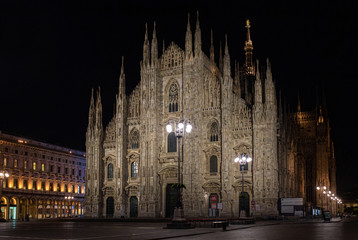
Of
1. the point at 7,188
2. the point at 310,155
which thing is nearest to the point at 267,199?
the point at 7,188

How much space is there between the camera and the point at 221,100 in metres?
60.1

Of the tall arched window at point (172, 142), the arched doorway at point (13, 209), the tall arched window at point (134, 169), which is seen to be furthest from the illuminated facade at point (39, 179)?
the tall arched window at point (172, 142)

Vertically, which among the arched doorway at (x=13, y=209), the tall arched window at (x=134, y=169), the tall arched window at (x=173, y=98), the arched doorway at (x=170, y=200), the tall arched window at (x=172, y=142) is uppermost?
the tall arched window at (x=173, y=98)

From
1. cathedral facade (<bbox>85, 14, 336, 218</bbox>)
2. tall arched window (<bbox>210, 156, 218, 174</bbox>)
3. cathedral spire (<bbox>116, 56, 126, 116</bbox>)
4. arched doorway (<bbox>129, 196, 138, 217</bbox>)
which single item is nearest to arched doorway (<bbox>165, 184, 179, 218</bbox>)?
cathedral facade (<bbox>85, 14, 336, 218</bbox>)

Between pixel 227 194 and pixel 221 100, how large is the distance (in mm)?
12384

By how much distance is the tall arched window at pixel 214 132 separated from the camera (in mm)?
60344

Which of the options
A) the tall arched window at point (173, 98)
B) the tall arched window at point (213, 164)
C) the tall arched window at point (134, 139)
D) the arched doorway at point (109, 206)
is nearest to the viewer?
the tall arched window at point (213, 164)

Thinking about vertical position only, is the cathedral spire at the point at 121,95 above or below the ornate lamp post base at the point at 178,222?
above

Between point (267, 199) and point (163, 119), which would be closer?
point (267, 199)

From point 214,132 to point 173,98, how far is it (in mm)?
8364

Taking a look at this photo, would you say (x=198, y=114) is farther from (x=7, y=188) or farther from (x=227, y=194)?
(x=7, y=188)

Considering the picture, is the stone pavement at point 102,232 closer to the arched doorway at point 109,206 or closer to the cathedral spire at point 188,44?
the arched doorway at point 109,206

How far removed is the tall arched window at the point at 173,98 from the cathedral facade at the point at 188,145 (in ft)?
0.47

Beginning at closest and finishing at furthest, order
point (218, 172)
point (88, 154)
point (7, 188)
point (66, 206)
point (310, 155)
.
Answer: point (218, 172), point (88, 154), point (7, 188), point (66, 206), point (310, 155)
